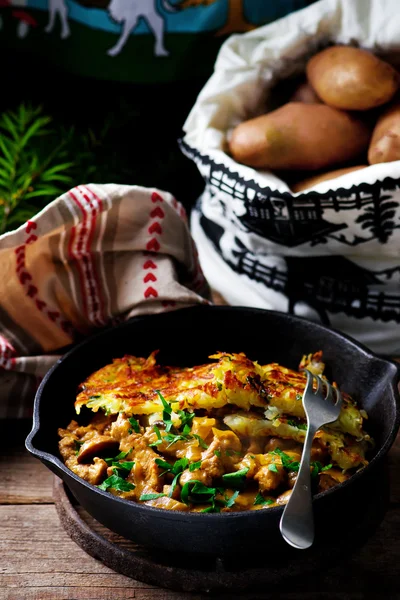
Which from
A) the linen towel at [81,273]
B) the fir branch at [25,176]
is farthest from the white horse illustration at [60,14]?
the linen towel at [81,273]

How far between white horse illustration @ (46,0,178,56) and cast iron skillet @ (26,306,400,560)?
1070 mm

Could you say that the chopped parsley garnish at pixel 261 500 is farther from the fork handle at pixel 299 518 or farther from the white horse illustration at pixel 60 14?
the white horse illustration at pixel 60 14

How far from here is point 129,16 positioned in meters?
2.19

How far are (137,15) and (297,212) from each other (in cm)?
97

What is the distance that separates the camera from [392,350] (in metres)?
1.83

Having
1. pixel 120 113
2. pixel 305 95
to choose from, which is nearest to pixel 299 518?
pixel 305 95

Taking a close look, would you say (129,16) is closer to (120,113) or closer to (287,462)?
(120,113)

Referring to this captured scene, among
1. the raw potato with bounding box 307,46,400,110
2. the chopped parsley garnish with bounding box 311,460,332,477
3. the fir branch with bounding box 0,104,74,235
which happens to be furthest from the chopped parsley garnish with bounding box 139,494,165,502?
the raw potato with bounding box 307,46,400,110

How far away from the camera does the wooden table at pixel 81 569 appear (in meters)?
1.21


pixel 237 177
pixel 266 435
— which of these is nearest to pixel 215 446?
pixel 266 435

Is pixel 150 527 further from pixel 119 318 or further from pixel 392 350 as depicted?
pixel 392 350

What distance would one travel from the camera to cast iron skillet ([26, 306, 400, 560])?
108cm

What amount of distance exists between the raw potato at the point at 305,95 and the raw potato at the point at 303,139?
10cm

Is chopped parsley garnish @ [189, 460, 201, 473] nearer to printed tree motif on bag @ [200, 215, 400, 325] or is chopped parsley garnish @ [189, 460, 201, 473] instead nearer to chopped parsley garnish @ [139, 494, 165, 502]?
chopped parsley garnish @ [139, 494, 165, 502]
